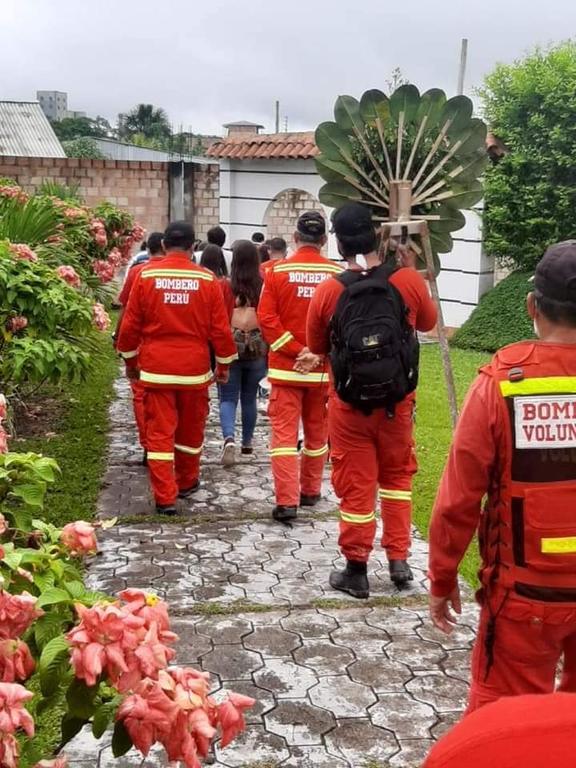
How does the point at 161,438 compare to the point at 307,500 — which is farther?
the point at 307,500

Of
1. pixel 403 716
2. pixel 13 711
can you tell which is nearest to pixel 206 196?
pixel 403 716

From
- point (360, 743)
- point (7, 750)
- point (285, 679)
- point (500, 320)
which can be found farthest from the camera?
point (500, 320)

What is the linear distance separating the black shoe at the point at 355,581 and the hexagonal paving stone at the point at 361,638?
32 cm

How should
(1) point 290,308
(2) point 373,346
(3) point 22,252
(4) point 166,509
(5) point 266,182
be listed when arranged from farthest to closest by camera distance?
1. (5) point 266,182
2. (3) point 22,252
3. (4) point 166,509
4. (1) point 290,308
5. (2) point 373,346

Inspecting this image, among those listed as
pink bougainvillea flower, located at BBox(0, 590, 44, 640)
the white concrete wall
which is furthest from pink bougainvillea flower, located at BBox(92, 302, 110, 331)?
the white concrete wall

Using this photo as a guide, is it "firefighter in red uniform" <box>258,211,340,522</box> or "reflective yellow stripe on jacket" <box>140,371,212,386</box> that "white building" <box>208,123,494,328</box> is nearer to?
"firefighter in red uniform" <box>258,211,340,522</box>

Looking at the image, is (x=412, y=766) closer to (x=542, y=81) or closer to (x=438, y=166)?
(x=438, y=166)

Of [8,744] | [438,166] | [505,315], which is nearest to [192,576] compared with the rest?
[438,166]

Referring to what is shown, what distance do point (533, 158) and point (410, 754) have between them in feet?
38.5

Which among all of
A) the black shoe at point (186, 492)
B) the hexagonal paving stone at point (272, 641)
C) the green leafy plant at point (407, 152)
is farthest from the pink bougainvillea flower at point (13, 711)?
the black shoe at point (186, 492)

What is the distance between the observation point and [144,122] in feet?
246

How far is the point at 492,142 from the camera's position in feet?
47.4

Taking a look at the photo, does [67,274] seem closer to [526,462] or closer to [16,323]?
[16,323]

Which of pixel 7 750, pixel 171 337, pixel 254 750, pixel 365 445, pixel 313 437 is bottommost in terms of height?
pixel 254 750
